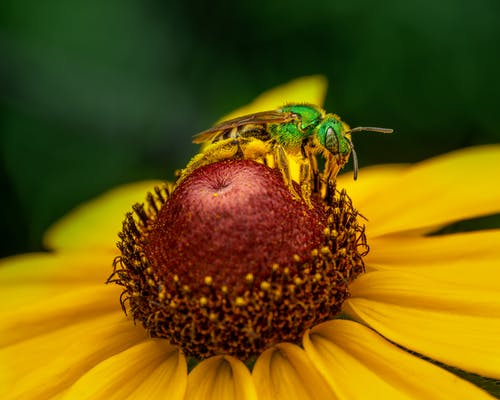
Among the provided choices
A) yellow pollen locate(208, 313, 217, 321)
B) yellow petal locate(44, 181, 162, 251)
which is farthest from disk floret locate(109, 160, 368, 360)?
yellow petal locate(44, 181, 162, 251)

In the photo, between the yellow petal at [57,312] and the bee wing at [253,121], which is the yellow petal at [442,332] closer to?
the bee wing at [253,121]

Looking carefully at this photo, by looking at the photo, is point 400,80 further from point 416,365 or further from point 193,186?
point 416,365

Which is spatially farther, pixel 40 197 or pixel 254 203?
pixel 40 197

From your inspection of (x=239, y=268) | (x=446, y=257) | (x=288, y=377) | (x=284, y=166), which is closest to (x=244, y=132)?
(x=284, y=166)

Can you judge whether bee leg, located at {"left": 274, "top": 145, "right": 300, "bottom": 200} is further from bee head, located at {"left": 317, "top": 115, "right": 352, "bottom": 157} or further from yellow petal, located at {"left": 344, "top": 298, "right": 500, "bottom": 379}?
yellow petal, located at {"left": 344, "top": 298, "right": 500, "bottom": 379}

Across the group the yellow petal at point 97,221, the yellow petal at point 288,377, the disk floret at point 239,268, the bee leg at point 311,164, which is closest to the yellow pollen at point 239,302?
the disk floret at point 239,268

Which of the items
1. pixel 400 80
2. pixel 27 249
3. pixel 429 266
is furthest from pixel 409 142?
pixel 27 249
